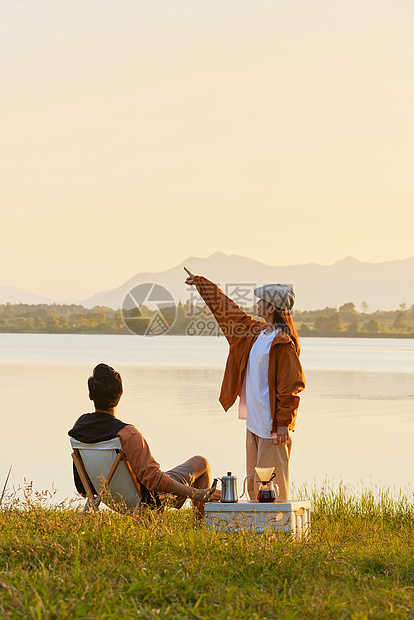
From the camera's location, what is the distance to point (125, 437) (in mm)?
4133

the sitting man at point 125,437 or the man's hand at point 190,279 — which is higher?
the man's hand at point 190,279

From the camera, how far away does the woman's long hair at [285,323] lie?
488 centimetres

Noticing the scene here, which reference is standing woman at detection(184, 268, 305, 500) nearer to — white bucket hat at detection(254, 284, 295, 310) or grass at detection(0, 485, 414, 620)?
white bucket hat at detection(254, 284, 295, 310)

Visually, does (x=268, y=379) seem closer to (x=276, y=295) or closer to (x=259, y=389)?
(x=259, y=389)

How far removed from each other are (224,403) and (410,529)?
4.91 feet

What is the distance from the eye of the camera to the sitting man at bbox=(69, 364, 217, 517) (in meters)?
4.16

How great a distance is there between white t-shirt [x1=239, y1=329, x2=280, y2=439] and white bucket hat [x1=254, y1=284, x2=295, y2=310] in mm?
159

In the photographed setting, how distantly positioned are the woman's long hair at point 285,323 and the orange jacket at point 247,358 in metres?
0.08

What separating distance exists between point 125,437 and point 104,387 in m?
0.27

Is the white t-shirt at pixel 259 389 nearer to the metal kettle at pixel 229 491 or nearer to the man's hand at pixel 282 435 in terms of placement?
the man's hand at pixel 282 435

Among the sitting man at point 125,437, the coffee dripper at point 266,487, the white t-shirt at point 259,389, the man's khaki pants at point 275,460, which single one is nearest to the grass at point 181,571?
the sitting man at point 125,437

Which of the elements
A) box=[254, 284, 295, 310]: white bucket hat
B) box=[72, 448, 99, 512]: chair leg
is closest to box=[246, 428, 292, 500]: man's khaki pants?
box=[254, 284, 295, 310]: white bucket hat

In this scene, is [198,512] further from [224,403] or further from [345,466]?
[345,466]

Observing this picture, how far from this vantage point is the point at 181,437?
39.4 ft
